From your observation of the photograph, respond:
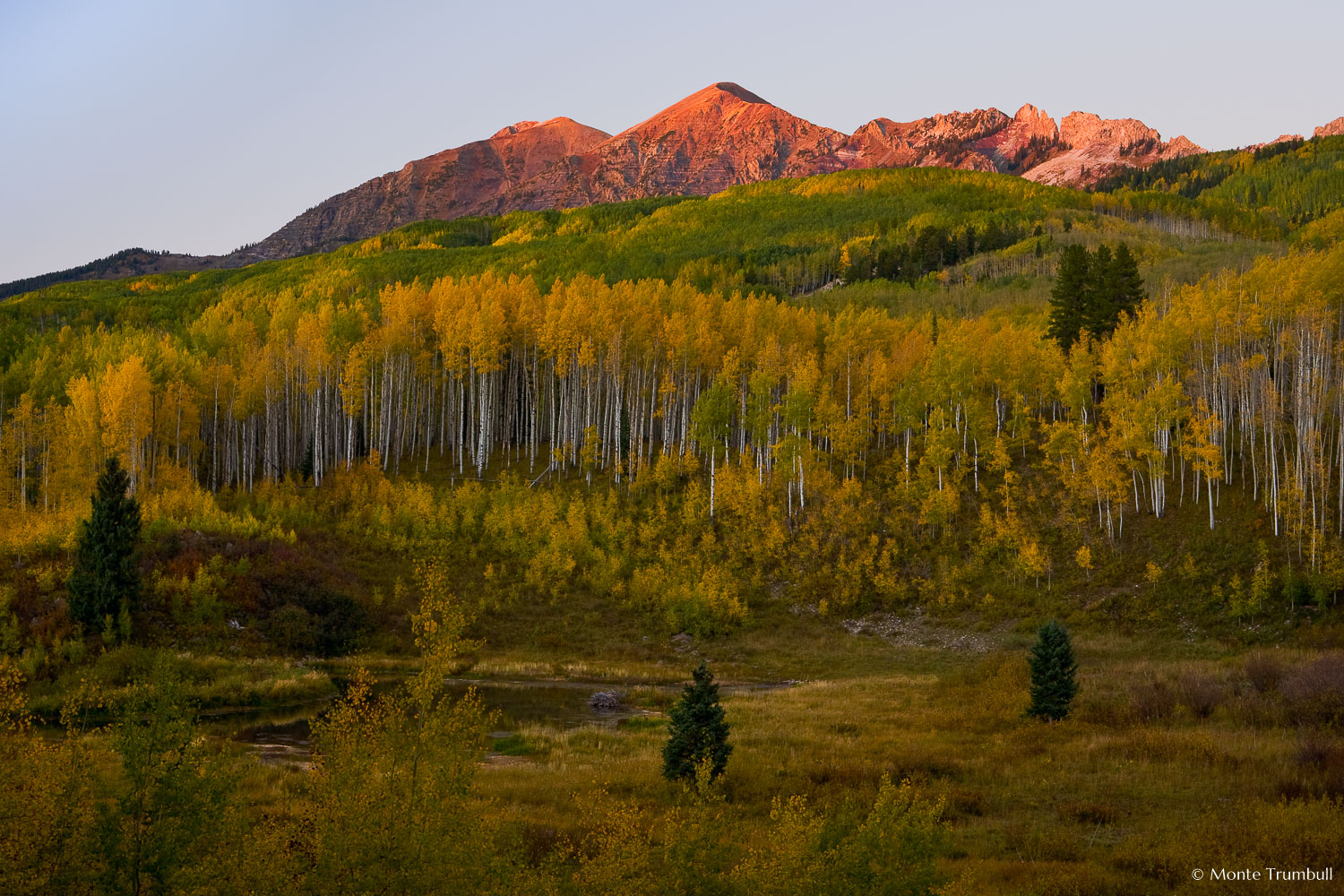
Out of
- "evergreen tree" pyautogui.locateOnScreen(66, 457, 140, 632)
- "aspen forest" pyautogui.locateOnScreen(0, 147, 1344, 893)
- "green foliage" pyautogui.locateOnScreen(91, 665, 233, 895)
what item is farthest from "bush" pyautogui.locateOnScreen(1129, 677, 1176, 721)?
"evergreen tree" pyautogui.locateOnScreen(66, 457, 140, 632)

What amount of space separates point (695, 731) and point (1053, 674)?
12972 mm

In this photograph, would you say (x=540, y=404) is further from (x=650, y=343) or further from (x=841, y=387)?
(x=841, y=387)

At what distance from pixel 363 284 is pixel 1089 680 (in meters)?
130

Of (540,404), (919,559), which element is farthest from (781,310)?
(919,559)

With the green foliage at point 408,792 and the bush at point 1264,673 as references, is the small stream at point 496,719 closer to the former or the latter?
the green foliage at point 408,792

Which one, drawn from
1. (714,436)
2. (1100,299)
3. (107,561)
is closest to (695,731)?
(107,561)

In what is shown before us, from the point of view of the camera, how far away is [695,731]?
21.3 meters

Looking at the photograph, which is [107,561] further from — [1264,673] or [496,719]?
[1264,673]

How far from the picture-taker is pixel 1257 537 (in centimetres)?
4744

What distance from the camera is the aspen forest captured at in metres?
10.8

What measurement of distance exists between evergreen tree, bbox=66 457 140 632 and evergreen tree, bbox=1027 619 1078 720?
42296 mm

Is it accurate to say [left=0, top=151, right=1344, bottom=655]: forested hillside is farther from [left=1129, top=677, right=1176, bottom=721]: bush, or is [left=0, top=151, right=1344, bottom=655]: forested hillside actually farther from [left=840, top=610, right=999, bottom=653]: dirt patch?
[left=1129, top=677, right=1176, bottom=721]: bush

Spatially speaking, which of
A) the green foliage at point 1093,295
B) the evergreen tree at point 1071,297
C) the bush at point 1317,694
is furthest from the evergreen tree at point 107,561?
the green foliage at point 1093,295

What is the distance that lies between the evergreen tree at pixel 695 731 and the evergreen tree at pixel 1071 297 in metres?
61.6
